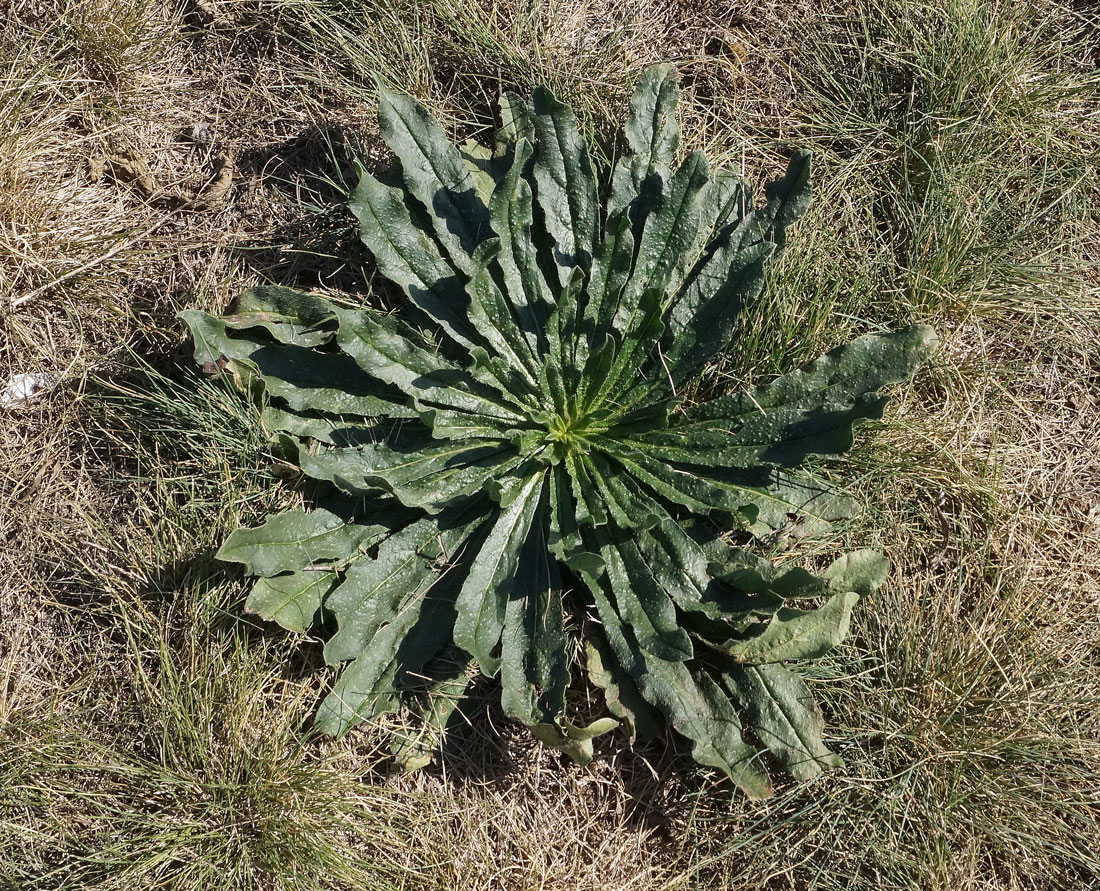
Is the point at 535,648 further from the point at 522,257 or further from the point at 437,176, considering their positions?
the point at 437,176

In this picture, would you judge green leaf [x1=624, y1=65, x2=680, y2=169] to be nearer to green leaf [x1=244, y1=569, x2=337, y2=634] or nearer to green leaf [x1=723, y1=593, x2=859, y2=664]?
green leaf [x1=723, y1=593, x2=859, y2=664]

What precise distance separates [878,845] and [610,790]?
79 cm

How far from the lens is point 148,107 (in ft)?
10.4

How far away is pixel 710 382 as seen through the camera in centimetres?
298

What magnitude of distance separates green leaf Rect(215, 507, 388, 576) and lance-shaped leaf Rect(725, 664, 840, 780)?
1.15 m

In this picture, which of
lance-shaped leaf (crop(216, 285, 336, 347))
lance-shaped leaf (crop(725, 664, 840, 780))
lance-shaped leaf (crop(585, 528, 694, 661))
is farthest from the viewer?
lance-shaped leaf (crop(216, 285, 336, 347))

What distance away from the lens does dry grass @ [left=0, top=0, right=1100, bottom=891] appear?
2740 millimetres

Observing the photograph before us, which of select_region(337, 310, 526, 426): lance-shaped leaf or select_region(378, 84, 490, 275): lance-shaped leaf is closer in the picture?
select_region(337, 310, 526, 426): lance-shaped leaf

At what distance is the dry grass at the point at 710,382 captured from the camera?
2740mm

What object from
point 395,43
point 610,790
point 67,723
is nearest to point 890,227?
point 395,43

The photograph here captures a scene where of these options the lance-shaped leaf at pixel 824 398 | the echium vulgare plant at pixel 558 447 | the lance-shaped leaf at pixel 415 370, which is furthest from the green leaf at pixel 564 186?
the lance-shaped leaf at pixel 824 398

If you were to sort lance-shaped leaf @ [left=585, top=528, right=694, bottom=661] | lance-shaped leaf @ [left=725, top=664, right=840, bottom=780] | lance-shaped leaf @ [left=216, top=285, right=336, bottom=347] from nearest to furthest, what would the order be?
lance-shaped leaf @ [left=585, top=528, right=694, bottom=661], lance-shaped leaf @ [left=725, top=664, right=840, bottom=780], lance-shaped leaf @ [left=216, top=285, right=336, bottom=347]

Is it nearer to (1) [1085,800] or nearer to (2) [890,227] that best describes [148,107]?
(2) [890,227]

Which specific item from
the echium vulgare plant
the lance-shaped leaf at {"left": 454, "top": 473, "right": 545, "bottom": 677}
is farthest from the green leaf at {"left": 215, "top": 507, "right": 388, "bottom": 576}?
the lance-shaped leaf at {"left": 454, "top": 473, "right": 545, "bottom": 677}
